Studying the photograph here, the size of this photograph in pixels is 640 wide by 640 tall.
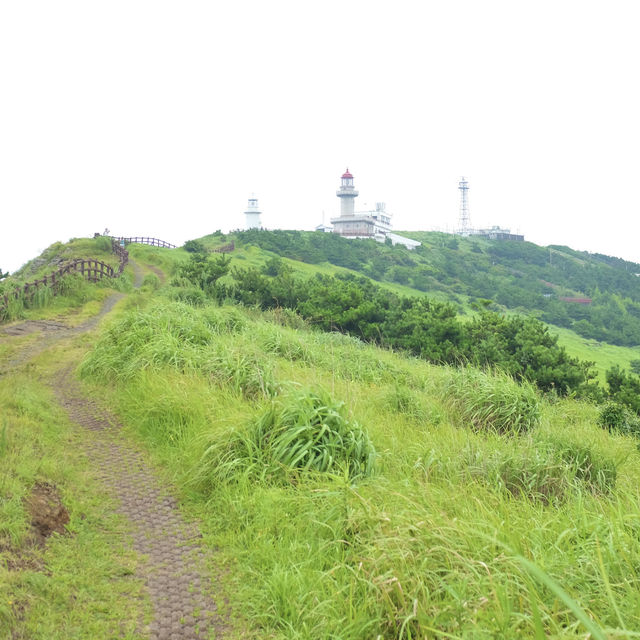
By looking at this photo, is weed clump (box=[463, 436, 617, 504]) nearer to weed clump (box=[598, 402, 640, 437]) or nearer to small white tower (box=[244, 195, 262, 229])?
weed clump (box=[598, 402, 640, 437])

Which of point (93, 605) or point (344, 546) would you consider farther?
point (344, 546)

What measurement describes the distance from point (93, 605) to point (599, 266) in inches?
4593

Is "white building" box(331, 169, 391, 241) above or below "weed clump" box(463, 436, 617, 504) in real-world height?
above

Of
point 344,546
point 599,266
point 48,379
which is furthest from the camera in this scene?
point 599,266

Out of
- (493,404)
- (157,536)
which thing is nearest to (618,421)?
(493,404)

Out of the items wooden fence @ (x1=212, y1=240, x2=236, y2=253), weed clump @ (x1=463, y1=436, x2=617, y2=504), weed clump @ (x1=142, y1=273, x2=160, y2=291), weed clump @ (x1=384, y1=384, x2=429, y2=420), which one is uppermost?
wooden fence @ (x1=212, y1=240, x2=236, y2=253)

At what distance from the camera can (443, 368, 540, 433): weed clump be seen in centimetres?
812

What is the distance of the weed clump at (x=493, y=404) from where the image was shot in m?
8.12

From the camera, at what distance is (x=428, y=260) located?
80875 mm

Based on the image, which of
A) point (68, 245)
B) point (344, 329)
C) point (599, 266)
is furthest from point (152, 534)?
point (599, 266)

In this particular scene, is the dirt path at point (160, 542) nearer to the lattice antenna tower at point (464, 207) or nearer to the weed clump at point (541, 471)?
the weed clump at point (541, 471)

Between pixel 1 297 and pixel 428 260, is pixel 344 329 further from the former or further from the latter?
pixel 428 260

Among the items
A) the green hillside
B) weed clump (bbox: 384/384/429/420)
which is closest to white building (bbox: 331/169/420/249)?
the green hillside

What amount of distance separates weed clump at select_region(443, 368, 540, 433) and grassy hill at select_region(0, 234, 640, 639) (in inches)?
1.3
